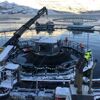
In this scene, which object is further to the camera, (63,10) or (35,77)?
(63,10)

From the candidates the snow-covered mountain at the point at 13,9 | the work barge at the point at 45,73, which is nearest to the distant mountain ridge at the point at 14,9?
the snow-covered mountain at the point at 13,9

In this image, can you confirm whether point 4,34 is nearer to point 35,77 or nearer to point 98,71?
point 98,71

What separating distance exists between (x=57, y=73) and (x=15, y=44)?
30.6 ft

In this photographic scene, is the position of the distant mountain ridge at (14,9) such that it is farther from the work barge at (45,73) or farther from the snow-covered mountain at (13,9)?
the work barge at (45,73)

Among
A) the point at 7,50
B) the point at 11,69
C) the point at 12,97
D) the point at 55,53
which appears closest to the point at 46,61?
the point at 55,53

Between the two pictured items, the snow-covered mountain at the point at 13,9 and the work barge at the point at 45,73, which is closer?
the work barge at the point at 45,73

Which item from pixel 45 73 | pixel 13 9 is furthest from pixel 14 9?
pixel 45 73

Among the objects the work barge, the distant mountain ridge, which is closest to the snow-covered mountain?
the distant mountain ridge

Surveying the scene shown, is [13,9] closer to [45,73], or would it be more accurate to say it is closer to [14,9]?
[14,9]

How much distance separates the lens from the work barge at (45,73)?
19.6 m

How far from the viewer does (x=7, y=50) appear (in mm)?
36125

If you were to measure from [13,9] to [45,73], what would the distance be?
96.8 meters

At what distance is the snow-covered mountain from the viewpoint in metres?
123

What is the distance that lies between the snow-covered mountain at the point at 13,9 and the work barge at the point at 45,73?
7823 cm
